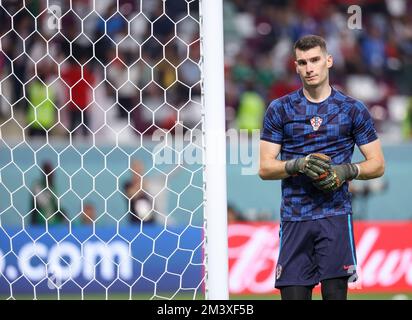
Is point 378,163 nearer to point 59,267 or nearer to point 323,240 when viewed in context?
point 323,240

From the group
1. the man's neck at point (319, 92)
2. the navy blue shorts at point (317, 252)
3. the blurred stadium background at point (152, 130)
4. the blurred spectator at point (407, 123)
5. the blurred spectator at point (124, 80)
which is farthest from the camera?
the blurred spectator at point (407, 123)

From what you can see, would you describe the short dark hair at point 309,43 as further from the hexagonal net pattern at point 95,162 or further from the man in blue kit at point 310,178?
the hexagonal net pattern at point 95,162

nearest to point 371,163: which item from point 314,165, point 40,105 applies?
point 314,165

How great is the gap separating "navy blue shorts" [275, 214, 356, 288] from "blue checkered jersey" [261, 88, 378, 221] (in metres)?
0.05

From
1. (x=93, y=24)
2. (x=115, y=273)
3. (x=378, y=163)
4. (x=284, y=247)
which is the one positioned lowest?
(x=115, y=273)

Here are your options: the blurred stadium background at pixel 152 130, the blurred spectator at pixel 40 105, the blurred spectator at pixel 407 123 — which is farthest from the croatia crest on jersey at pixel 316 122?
the blurred spectator at pixel 407 123

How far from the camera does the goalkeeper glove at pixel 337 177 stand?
4691 millimetres

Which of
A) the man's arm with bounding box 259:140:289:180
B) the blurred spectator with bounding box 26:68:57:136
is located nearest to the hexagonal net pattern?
the blurred spectator with bounding box 26:68:57:136

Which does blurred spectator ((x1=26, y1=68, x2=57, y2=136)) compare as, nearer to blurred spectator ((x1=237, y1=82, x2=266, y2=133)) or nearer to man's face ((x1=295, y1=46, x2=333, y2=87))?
blurred spectator ((x1=237, y1=82, x2=266, y2=133))

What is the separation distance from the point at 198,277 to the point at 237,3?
5694 millimetres

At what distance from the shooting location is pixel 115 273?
29.3 feet

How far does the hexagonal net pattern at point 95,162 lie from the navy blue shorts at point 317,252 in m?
3.20

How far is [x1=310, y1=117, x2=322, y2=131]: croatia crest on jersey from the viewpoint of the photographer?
16.1ft

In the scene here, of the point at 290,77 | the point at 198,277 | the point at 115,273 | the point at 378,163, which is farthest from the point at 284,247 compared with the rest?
the point at 290,77
